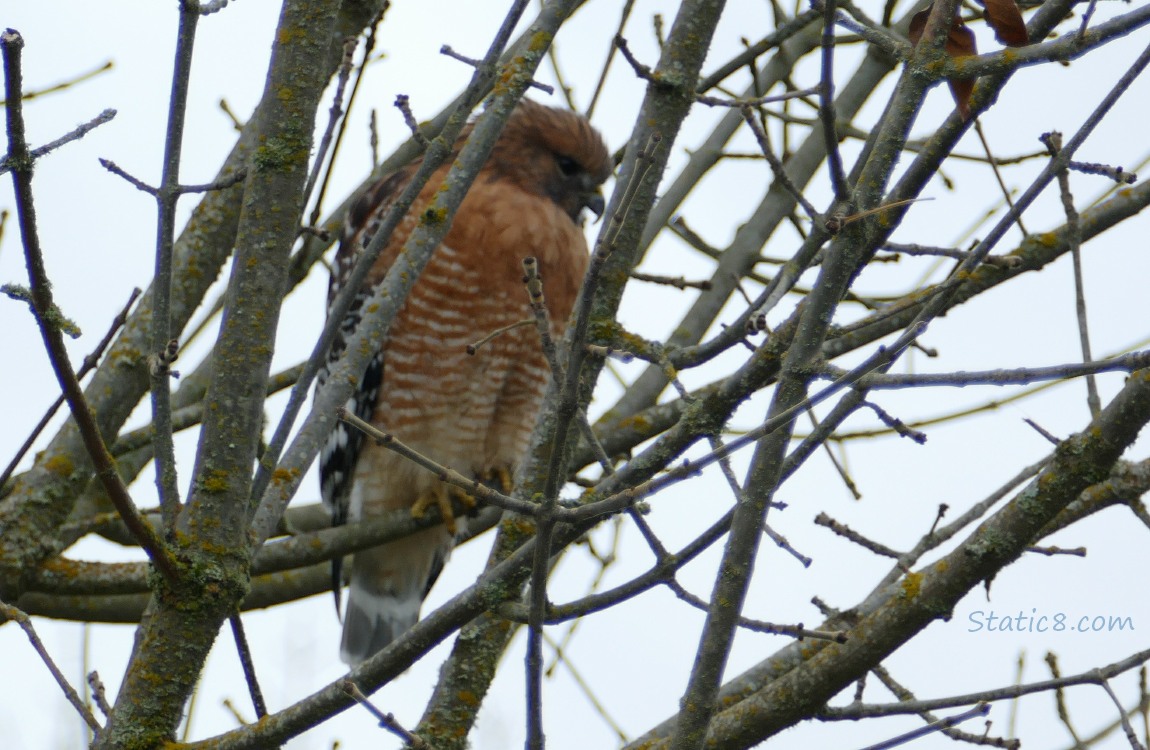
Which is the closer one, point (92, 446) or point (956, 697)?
point (92, 446)

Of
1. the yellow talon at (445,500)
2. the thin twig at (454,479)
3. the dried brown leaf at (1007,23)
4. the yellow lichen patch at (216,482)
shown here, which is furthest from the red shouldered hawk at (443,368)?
the dried brown leaf at (1007,23)

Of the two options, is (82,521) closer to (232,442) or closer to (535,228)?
(232,442)

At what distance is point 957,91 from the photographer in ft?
7.95

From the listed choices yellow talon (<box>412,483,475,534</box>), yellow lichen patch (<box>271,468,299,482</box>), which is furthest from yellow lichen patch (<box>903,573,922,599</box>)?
yellow talon (<box>412,483,475,534</box>)

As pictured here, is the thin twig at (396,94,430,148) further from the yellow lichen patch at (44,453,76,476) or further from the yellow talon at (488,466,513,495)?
the yellow talon at (488,466,513,495)

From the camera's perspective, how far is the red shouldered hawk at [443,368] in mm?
5715

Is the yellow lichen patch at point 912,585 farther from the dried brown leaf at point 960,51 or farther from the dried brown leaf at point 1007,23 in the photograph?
the dried brown leaf at point 1007,23

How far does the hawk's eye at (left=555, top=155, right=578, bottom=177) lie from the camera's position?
6273 mm

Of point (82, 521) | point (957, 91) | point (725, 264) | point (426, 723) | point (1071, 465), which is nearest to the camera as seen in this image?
point (957, 91)

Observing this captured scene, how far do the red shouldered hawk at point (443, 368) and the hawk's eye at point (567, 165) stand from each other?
129 mm

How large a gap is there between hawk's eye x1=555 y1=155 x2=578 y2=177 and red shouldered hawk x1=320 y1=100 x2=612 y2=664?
13cm

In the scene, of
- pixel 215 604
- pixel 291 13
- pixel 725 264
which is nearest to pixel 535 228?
pixel 725 264

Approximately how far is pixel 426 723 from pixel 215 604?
0.72 meters

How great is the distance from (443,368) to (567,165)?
119 centimetres
